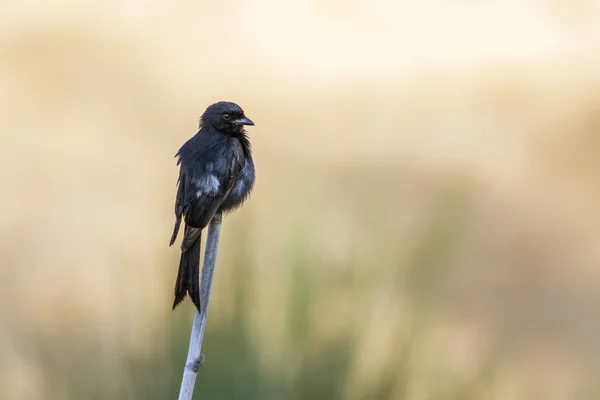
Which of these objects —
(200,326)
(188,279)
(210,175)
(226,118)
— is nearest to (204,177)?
(210,175)

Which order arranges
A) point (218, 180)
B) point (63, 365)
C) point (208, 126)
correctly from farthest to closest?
point (63, 365)
point (208, 126)
point (218, 180)

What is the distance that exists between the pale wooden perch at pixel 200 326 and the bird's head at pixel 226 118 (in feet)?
2.38

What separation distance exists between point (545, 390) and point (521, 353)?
22cm

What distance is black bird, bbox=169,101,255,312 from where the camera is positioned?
335 centimetres

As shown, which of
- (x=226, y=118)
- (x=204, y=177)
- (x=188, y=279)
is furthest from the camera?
(x=226, y=118)

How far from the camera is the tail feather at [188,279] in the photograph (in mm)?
3066

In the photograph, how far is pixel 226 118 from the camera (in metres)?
3.84

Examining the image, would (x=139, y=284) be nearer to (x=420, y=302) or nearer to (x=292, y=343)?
(x=292, y=343)

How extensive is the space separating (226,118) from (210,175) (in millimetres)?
297

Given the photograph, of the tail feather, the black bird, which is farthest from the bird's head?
the tail feather

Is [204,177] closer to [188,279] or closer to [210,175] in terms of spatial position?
[210,175]

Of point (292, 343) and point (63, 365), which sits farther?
point (63, 365)

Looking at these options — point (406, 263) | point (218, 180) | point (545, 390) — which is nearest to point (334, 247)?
point (406, 263)

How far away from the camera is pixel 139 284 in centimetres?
409
